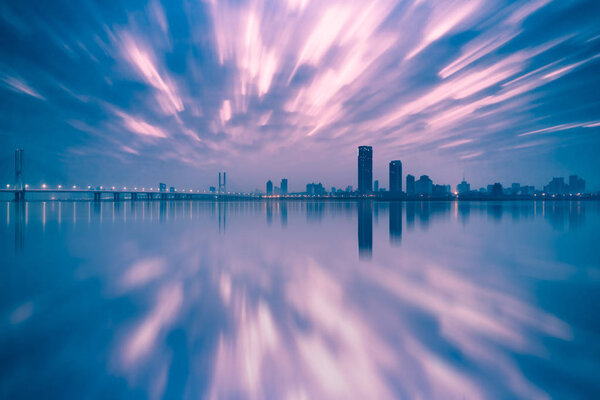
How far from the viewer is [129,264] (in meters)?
9.42

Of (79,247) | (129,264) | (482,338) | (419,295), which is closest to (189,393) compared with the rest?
(482,338)

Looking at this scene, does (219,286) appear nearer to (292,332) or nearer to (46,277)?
(292,332)

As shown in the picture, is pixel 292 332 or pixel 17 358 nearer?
pixel 17 358

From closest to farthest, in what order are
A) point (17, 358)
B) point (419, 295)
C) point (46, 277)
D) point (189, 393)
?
1. point (189, 393)
2. point (17, 358)
3. point (419, 295)
4. point (46, 277)

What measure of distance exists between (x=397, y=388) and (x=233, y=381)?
6.62 feet

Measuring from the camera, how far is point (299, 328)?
4879 millimetres

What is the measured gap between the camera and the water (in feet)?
11.3

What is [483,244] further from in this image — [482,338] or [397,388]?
[397,388]

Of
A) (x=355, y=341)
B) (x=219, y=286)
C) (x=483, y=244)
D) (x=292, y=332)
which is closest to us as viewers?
(x=355, y=341)

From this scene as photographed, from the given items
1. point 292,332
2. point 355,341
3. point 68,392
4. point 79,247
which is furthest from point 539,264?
point 79,247

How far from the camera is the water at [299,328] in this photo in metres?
3.44

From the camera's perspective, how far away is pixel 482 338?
4520mm

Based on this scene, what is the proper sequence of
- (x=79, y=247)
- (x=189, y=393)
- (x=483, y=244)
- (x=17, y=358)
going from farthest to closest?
(x=483, y=244)
(x=79, y=247)
(x=17, y=358)
(x=189, y=393)

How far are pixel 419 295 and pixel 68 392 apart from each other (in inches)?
254
